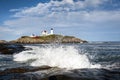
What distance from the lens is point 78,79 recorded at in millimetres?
10812

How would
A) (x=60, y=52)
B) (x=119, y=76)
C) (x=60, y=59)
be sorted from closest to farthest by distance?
(x=119, y=76) < (x=60, y=59) < (x=60, y=52)

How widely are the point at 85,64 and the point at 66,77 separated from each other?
20.2 feet

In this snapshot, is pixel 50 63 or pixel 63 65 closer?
pixel 63 65

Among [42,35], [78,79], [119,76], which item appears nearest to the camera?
[78,79]

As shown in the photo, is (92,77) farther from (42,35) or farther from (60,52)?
(42,35)

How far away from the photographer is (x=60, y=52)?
66.0 ft

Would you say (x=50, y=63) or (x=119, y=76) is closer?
(x=119, y=76)

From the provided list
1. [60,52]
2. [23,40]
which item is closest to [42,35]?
[23,40]

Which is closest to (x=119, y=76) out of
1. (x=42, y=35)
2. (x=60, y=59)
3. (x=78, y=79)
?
(x=78, y=79)

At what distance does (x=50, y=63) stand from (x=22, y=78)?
7440 millimetres

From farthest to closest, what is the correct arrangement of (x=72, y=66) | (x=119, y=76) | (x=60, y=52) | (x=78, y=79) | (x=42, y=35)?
1. (x=42, y=35)
2. (x=60, y=52)
3. (x=72, y=66)
4. (x=119, y=76)
5. (x=78, y=79)

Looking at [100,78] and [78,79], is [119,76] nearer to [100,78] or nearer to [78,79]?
[100,78]

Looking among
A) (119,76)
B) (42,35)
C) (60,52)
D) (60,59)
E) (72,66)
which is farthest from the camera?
(42,35)

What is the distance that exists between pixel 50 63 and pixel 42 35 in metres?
167
